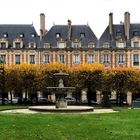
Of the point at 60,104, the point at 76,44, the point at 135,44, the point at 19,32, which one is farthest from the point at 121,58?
the point at 60,104

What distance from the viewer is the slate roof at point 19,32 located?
88.1m

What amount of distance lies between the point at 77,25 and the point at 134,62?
13.3 m

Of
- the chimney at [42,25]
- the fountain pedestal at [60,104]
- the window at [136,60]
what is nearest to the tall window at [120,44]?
the window at [136,60]

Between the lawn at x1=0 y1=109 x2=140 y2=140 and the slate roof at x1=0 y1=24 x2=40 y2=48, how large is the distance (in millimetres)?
61348

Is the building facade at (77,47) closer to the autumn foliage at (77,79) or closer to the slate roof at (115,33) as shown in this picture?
the slate roof at (115,33)

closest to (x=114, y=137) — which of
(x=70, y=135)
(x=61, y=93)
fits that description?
(x=70, y=135)

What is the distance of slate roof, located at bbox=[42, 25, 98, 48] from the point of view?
8794 centimetres

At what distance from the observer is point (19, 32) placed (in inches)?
3526

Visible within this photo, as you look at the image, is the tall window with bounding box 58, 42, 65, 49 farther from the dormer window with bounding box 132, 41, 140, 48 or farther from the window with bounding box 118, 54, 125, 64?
the dormer window with bounding box 132, 41, 140, 48

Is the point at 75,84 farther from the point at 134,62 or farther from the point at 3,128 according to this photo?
the point at 3,128

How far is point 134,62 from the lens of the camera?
86125 mm

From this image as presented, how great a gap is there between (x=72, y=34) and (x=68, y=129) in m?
66.8

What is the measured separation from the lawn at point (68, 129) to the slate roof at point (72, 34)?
60700 millimetres

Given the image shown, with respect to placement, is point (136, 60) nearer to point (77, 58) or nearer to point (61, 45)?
point (77, 58)
